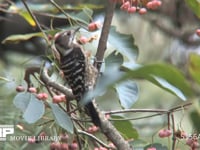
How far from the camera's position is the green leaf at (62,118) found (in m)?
1.03

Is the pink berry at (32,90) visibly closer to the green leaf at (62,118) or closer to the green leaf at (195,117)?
the green leaf at (62,118)

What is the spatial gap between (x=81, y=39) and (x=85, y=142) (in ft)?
0.82

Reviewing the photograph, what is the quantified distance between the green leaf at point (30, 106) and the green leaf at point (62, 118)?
0.09ft

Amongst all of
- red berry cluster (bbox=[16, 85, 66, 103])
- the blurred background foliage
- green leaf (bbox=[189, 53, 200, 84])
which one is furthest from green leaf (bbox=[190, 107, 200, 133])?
the blurred background foliage

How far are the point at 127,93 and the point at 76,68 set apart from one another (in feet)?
0.57

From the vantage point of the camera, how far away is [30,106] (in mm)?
1059

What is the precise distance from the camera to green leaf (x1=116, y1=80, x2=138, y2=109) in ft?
3.61

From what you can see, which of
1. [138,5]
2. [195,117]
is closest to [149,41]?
[138,5]

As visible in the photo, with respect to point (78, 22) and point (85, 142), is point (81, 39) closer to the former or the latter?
point (78, 22)

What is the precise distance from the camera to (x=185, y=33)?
2.82 metres

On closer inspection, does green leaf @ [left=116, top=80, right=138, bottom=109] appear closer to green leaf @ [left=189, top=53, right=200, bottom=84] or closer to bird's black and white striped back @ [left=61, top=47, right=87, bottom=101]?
bird's black and white striped back @ [left=61, top=47, right=87, bottom=101]

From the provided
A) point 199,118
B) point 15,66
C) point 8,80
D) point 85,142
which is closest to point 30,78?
point 8,80

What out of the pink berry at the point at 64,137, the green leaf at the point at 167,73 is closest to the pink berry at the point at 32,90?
the pink berry at the point at 64,137

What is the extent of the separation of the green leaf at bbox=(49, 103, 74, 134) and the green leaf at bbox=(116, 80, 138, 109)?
0.12 m
